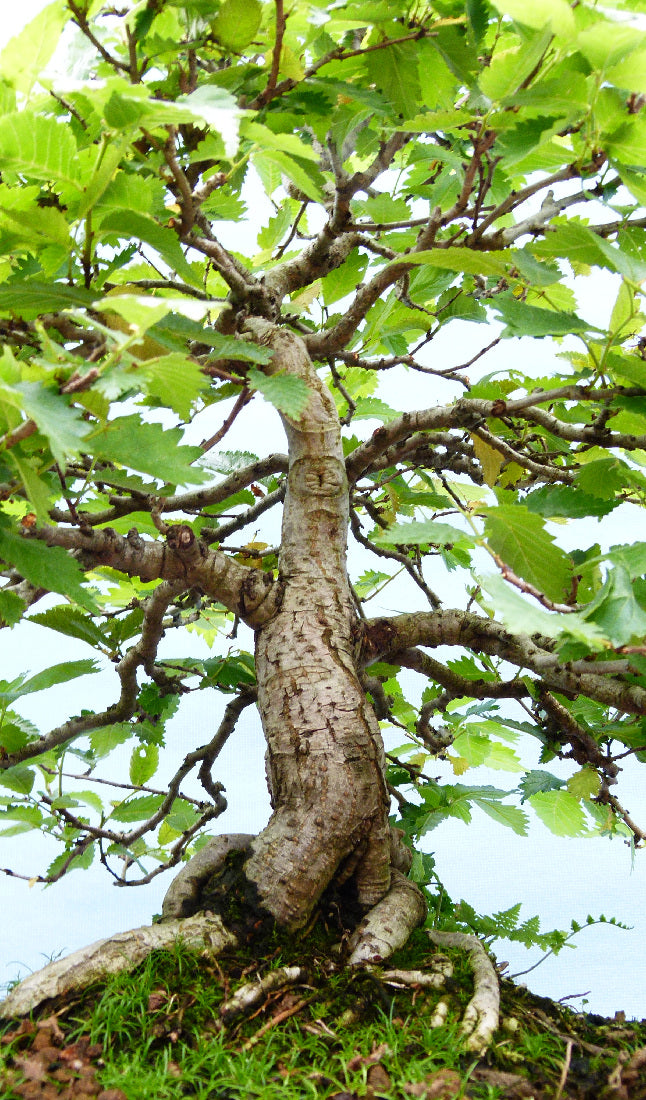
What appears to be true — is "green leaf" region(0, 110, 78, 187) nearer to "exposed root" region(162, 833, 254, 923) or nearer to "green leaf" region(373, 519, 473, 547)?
"green leaf" region(373, 519, 473, 547)

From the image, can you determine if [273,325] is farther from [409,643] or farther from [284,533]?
[409,643]

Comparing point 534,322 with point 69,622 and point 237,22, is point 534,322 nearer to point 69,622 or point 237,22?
point 237,22

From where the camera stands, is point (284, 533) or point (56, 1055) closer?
point (56, 1055)

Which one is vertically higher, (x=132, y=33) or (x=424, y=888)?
(x=132, y=33)

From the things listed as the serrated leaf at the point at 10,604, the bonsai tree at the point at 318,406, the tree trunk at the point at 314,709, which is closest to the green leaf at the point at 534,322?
the bonsai tree at the point at 318,406

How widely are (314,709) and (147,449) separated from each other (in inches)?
24.8

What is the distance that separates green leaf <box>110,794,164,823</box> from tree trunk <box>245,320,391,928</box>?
0.41 m

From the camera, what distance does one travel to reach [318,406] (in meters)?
1.56

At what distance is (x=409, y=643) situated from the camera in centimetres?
154

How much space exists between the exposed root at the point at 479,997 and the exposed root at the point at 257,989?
0.72 feet

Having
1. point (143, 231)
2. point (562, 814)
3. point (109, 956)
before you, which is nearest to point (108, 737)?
point (109, 956)

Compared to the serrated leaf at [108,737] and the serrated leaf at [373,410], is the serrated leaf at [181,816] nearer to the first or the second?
the serrated leaf at [108,737]

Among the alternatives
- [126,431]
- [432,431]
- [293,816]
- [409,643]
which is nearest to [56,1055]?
[293,816]

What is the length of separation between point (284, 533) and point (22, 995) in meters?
0.84
